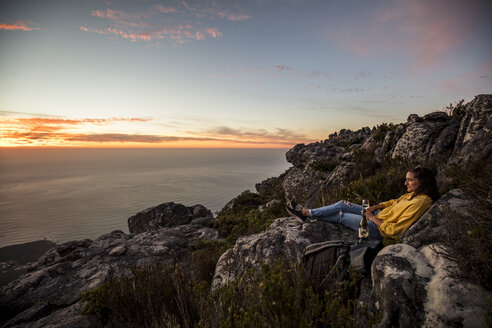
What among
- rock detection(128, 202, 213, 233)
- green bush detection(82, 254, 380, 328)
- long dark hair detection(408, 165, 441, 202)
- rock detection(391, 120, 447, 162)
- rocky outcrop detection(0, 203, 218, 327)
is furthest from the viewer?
rock detection(128, 202, 213, 233)

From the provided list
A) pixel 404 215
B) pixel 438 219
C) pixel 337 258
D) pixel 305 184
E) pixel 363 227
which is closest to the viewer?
pixel 337 258

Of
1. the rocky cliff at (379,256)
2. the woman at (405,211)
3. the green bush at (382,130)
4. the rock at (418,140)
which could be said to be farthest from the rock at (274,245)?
the green bush at (382,130)

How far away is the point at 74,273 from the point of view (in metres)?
6.34

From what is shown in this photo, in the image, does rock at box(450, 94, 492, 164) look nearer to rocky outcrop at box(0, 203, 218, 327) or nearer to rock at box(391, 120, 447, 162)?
rock at box(391, 120, 447, 162)

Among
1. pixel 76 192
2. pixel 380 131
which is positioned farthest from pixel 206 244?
pixel 76 192

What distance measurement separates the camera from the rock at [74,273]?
527 centimetres

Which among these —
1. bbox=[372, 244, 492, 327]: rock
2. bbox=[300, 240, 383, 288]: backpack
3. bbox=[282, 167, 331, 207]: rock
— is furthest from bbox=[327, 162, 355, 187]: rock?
bbox=[372, 244, 492, 327]: rock

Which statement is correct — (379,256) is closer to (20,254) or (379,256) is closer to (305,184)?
(305,184)

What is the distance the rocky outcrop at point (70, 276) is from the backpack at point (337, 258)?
2.65m

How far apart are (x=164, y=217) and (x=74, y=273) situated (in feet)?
36.8

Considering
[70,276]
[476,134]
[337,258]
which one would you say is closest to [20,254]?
[70,276]

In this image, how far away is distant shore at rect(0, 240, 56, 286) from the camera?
27.6m

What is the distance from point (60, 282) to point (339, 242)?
7942 mm

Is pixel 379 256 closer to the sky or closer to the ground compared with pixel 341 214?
closer to the sky
